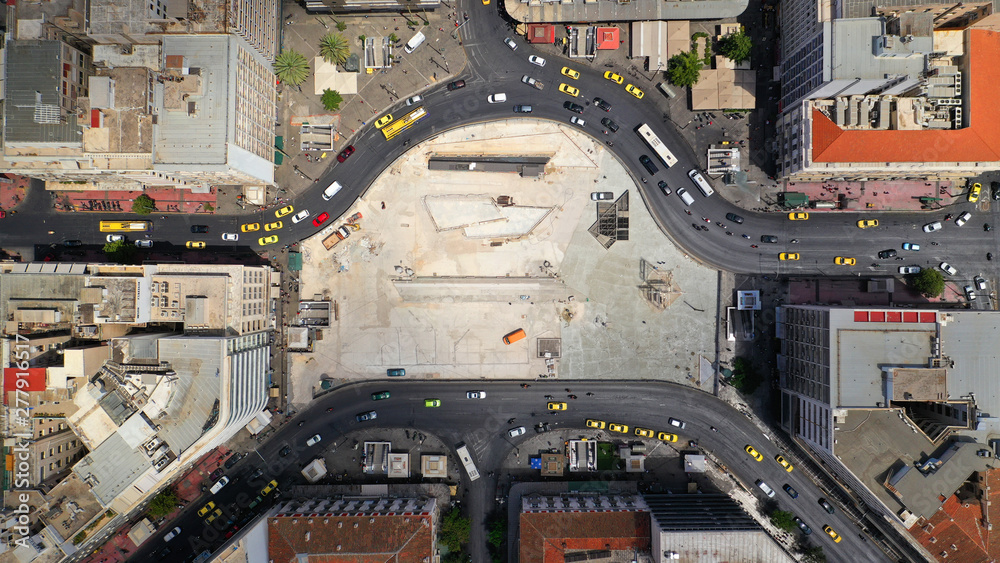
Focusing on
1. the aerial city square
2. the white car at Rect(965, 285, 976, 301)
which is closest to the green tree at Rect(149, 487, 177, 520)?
the aerial city square

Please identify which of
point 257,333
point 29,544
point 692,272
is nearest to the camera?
point 29,544

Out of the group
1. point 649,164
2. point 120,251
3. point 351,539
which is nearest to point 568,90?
point 649,164

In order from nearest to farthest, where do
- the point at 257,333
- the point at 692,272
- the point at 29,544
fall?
the point at 29,544, the point at 257,333, the point at 692,272

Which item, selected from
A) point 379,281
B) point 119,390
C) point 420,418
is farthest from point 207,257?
point 420,418

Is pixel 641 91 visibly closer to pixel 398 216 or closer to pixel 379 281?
pixel 398 216

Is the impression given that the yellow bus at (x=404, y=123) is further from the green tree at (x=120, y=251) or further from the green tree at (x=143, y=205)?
the green tree at (x=120, y=251)

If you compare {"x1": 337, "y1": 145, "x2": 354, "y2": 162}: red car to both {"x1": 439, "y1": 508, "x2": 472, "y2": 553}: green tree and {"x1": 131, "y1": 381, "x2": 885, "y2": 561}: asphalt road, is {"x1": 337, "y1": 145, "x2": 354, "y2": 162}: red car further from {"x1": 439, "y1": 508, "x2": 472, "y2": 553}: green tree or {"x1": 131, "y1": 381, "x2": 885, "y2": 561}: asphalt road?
{"x1": 439, "y1": 508, "x2": 472, "y2": 553}: green tree

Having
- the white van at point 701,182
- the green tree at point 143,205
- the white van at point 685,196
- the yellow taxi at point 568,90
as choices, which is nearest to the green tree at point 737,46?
the white van at point 701,182

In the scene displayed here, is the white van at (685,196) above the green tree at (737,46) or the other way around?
the other way around
